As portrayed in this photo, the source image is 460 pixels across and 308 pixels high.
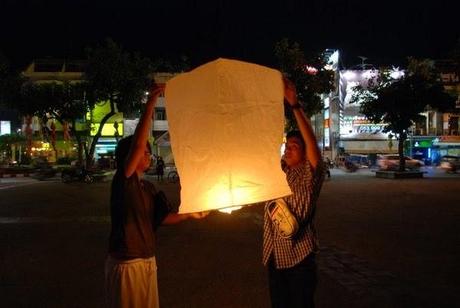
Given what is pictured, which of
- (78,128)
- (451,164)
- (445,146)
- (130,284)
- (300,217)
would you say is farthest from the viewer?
(445,146)

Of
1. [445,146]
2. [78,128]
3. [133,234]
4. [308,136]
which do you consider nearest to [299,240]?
[308,136]

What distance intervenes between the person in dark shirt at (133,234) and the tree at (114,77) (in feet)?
96.2

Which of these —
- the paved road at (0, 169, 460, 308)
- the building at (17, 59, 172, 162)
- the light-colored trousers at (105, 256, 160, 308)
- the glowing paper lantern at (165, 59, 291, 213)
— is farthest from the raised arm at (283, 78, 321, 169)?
the building at (17, 59, 172, 162)

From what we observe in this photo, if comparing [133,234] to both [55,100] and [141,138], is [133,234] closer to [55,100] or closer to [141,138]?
[141,138]

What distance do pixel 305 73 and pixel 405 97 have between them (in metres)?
6.95

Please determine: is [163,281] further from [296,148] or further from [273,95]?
[273,95]

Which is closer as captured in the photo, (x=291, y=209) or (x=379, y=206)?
(x=291, y=209)

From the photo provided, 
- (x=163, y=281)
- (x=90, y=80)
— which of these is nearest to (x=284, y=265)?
(x=163, y=281)

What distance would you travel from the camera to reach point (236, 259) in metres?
8.29

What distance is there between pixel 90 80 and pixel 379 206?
22.1 m

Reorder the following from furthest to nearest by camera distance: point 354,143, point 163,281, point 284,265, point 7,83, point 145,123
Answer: point 354,143, point 7,83, point 163,281, point 284,265, point 145,123

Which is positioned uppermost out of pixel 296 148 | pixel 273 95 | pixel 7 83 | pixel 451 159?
pixel 7 83

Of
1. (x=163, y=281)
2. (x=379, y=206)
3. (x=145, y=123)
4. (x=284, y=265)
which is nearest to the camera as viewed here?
(x=145, y=123)

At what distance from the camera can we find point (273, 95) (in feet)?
10.3
